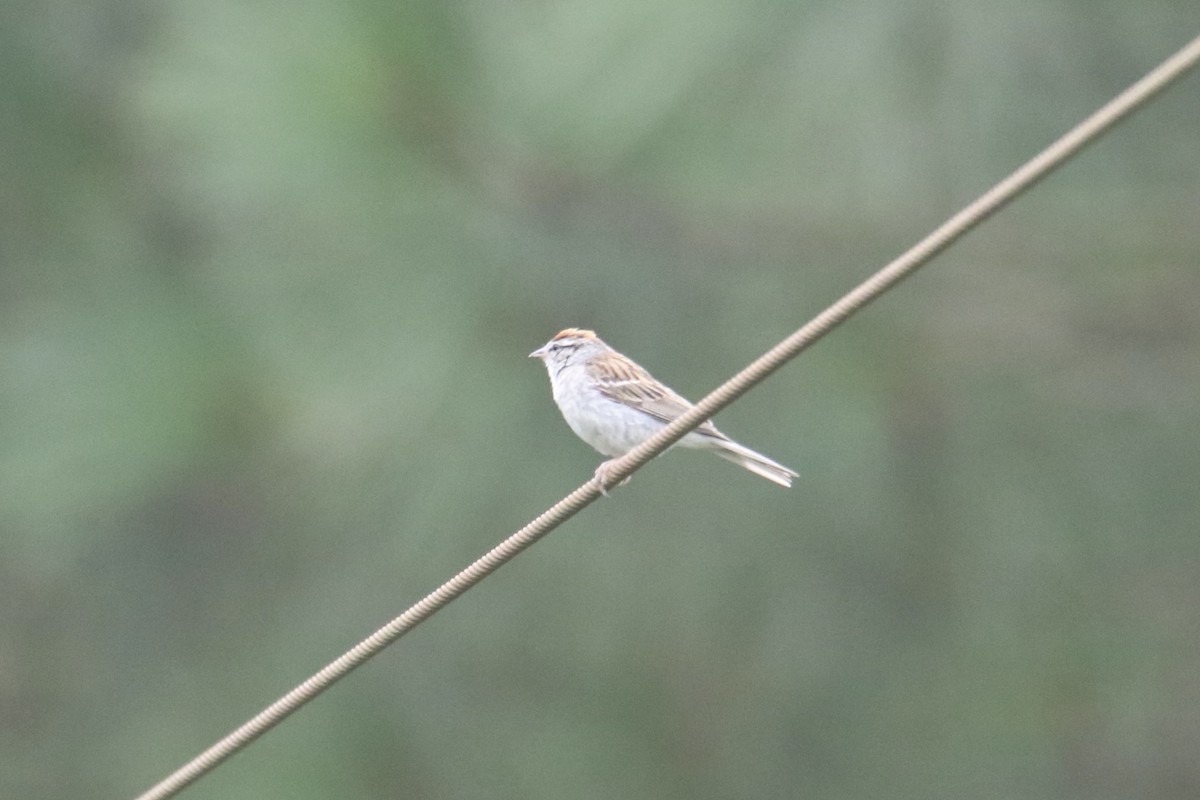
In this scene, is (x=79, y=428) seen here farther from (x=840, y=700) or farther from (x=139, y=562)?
(x=840, y=700)

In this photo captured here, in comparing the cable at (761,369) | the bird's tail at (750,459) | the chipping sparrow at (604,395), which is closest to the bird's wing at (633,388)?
the chipping sparrow at (604,395)

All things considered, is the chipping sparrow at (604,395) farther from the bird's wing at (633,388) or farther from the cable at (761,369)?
the cable at (761,369)

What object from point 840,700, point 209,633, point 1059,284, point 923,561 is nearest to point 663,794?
point 840,700

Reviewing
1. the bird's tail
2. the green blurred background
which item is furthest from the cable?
the green blurred background

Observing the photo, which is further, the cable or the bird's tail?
the bird's tail

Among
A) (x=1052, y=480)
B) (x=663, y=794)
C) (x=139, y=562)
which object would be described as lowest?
(x=663, y=794)

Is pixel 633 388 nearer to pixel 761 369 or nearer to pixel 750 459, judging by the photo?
pixel 750 459

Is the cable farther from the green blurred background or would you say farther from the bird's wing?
the green blurred background
